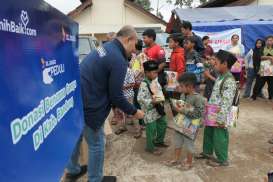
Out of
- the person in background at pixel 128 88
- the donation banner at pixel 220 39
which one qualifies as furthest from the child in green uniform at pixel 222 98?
the donation banner at pixel 220 39

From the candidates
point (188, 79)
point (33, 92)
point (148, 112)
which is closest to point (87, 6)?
point (148, 112)

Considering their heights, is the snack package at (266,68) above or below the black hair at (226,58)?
below

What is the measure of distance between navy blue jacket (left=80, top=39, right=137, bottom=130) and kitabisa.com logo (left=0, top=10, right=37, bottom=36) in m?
1.31

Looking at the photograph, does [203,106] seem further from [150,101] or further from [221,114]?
[150,101]

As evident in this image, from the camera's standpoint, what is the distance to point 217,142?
3.85 m

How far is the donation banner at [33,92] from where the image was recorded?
1250mm

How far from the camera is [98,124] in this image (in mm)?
3066

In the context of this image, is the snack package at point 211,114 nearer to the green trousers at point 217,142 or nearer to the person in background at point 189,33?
the green trousers at point 217,142

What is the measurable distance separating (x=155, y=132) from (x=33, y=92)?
321cm

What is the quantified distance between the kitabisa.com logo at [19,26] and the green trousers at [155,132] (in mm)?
2960

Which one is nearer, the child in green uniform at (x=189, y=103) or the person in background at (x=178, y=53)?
the child in green uniform at (x=189, y=103)

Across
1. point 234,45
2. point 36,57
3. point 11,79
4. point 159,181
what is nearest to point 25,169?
point 11,79

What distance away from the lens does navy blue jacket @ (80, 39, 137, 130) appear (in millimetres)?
Result: 2850

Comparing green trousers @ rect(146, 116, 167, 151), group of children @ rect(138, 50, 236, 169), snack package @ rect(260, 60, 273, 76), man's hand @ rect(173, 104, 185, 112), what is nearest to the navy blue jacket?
man's hand @ rect(173, 104, 185, 112)
